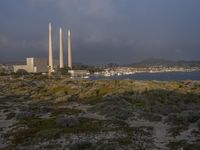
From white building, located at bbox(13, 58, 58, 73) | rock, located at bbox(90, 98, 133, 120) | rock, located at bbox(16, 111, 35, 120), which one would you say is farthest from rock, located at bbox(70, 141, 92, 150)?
white building, located at bbox(13, 58, 58, 73)

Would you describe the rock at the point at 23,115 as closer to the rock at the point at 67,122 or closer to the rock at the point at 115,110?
the rock at the point at 115,110

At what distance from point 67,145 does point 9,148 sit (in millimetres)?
3218

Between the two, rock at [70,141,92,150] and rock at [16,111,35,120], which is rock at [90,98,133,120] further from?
rock at [70,141,92,150]

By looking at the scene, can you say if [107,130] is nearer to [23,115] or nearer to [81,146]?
[81,146]

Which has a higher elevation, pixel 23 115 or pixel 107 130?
pixel 107 130

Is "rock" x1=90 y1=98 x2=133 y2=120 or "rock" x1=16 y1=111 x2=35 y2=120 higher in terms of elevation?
"rock" x1=90 y1=98 x2=133 y2=120

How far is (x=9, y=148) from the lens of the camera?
2056 centimetres

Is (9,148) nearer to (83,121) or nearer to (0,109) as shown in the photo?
(83,121)

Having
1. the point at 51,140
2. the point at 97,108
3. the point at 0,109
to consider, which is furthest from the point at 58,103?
the point at 51,140

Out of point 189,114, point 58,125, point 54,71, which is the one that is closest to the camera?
point 58,125

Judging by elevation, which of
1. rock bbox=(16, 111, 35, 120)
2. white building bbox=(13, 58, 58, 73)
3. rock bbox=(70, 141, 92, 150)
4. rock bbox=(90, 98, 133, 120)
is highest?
white building bbox=(13, 58, 58, 73)

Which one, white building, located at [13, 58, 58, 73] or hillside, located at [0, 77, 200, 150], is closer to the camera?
hillside, located at [0, 77, 200, 150]

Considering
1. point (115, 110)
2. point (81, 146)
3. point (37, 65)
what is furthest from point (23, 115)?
point (37, 65)

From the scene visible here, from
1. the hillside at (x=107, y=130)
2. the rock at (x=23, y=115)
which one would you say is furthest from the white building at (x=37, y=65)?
the rock at (x=23, y=115)
